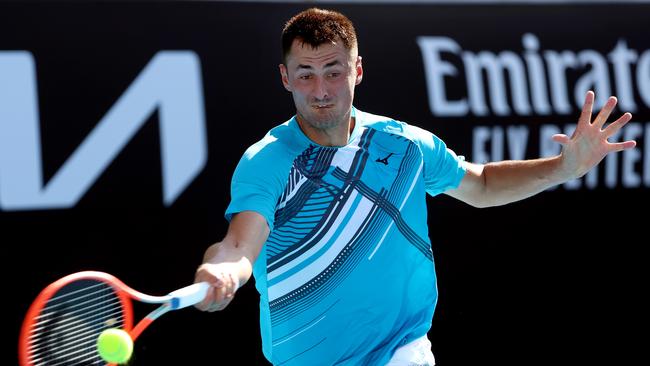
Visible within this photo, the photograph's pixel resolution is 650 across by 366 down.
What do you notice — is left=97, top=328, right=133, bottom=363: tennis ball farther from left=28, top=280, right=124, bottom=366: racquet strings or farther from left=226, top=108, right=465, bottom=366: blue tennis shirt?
left=226, top=108, right=465, bottom=366: blue tennis shirt

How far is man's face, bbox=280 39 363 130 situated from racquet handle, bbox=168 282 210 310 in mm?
941

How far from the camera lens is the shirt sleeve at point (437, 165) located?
405 cm

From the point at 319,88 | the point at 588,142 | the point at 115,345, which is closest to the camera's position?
the point at 115,345

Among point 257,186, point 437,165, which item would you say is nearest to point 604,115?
point 437,165

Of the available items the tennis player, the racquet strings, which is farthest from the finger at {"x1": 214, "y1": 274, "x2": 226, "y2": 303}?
the tennis player

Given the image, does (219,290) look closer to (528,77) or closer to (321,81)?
(321,81)

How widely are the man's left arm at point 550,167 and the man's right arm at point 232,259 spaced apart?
1100 millimetres

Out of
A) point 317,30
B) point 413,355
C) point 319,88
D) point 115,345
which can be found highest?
point 317,30

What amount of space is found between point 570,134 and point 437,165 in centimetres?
216

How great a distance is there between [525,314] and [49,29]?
Result: 3009 mm

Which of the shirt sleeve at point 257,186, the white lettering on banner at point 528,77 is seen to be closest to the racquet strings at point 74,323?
the shirt sleeve at point 257,186

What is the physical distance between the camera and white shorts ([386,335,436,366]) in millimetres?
3809

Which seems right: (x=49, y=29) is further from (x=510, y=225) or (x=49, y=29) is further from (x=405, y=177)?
(x=510, y=225)

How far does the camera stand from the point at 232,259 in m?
3.23
